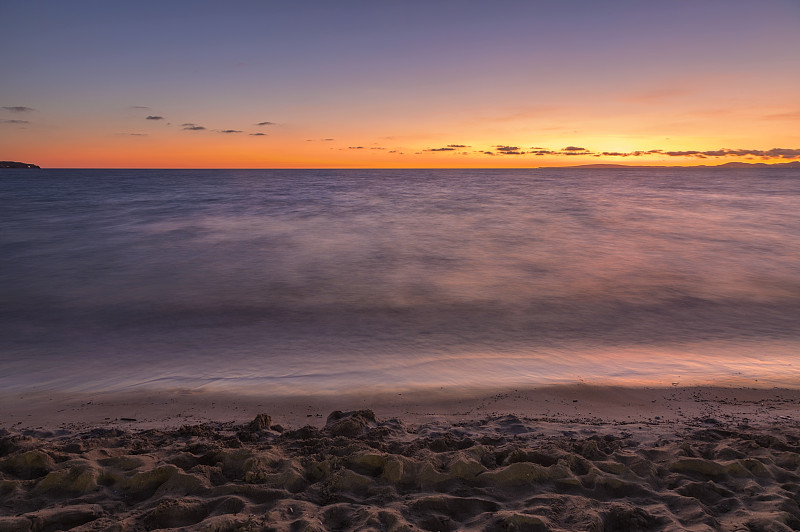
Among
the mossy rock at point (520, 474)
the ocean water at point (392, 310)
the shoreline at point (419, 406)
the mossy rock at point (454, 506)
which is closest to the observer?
the mossy rock at point (454, 506)

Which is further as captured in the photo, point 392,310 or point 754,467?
point 392,310

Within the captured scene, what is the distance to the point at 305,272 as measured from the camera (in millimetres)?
13070

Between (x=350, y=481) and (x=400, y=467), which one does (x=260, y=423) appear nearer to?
(x=350, y=481)

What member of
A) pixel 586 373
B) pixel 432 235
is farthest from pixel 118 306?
pixel 432 235

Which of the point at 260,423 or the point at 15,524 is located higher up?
the point at 15,524

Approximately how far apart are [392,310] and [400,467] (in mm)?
5812

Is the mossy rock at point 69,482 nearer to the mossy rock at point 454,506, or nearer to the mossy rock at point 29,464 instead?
the mossy rock at point 29,464

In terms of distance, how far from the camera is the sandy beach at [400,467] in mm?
2973

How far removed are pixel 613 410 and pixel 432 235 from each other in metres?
15.6

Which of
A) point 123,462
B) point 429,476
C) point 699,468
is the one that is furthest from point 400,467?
point 699,468

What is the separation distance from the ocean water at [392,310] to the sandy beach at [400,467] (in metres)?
0.88

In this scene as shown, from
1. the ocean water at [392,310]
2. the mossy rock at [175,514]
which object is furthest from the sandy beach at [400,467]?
the ocean water at [392,310]

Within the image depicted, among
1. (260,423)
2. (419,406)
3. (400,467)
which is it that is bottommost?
(419,406)

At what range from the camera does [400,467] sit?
3.51 meters
